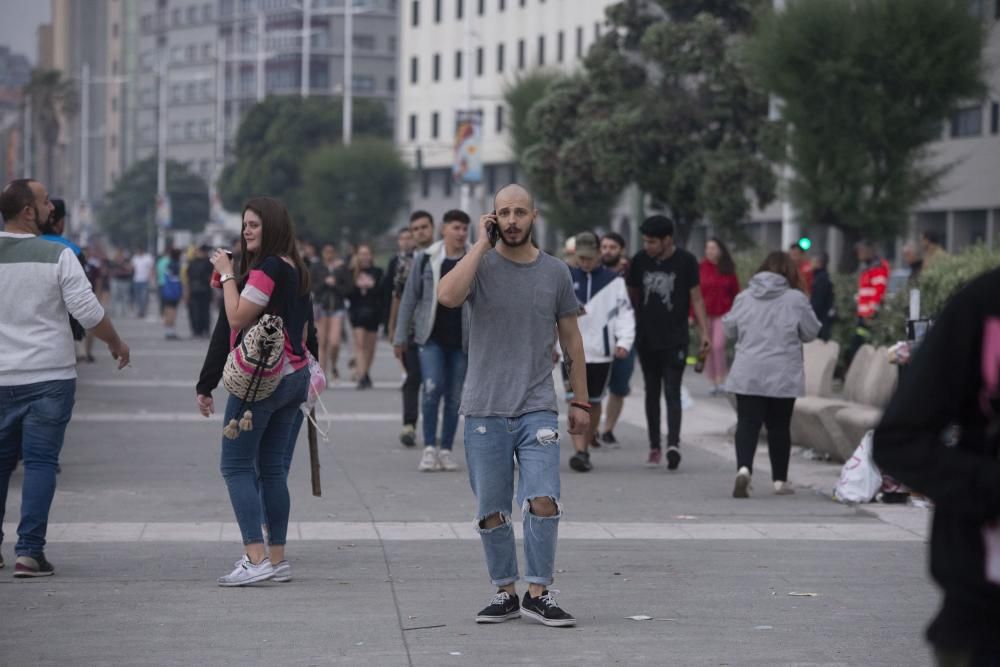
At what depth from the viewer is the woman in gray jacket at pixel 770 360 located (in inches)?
458

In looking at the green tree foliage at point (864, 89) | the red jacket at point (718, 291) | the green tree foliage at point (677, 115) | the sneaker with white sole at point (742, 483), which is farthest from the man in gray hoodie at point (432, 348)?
the green tree foliage at point (677, 115)

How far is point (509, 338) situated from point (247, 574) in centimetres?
178

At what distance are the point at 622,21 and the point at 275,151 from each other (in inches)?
2064

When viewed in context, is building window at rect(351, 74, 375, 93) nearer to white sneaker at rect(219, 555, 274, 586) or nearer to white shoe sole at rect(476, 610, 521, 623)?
white sneaker at rect(219, 555, 274, 586)

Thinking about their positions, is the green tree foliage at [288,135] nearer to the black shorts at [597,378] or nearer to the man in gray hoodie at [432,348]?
the black shorts at [597,378]

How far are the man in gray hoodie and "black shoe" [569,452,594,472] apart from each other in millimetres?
842

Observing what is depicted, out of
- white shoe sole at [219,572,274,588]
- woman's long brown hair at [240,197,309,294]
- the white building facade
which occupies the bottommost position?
white shoe sole at [219,572,274,588]

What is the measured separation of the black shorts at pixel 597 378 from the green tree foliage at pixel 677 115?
1225 inches

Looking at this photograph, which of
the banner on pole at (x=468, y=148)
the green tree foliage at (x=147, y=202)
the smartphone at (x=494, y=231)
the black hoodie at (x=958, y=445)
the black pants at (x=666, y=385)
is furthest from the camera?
the green tree foliage at (x=147, y=202)

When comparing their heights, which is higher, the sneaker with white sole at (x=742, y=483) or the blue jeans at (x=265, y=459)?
the blue jeans at (x=265, y=459)

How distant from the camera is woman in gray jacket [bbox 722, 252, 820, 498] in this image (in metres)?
11.6

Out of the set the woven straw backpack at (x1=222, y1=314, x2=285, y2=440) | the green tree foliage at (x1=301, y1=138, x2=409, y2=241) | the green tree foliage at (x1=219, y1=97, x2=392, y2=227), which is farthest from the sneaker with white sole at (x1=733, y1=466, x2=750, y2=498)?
the green tree foliage at (x1=219, y1=97, x2=392, y2=227)

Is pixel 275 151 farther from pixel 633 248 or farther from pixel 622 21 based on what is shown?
pixel 622 21

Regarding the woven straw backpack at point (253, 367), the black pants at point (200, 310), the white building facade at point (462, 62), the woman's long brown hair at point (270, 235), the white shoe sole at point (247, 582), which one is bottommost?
the black pants at point (200, 310)
